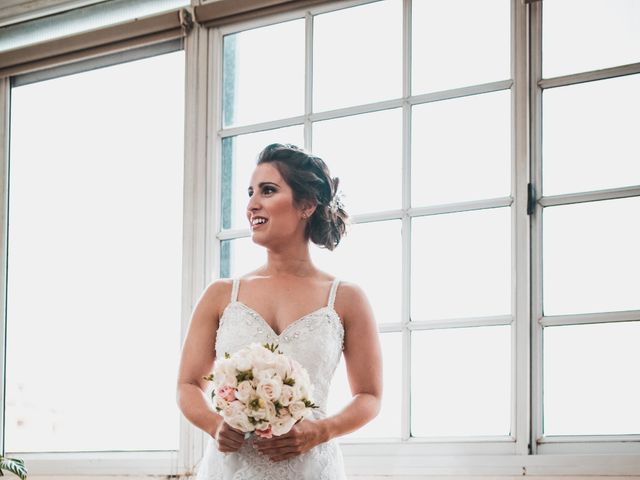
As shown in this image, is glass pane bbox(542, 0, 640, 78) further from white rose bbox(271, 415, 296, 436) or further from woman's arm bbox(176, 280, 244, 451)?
white rose bbox(271, 415, 296, 436)

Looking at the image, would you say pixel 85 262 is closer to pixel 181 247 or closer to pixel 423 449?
pixel 181 247

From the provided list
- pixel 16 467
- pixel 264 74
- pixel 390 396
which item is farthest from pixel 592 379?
pixel 16 467

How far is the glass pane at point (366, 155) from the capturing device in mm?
3564

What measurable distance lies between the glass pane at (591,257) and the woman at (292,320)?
0.59m

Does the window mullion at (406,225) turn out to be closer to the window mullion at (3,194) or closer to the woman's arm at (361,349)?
the woman's arm at (361,349)

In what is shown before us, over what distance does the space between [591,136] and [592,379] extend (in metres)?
0.71

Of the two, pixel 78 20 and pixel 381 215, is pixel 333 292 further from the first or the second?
pixel 78 20

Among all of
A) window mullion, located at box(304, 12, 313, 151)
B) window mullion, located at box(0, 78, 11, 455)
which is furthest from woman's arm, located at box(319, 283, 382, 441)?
window mullion, located at box(0, 78, 11, 455)

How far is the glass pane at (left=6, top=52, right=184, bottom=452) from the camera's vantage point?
399cm

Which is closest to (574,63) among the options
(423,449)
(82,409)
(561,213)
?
(561,213)

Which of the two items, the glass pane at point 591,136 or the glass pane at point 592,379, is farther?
the glass pane at point 591,136

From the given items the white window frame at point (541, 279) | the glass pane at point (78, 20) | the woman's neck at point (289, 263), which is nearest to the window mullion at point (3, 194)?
the glass pane at point (78, 20)

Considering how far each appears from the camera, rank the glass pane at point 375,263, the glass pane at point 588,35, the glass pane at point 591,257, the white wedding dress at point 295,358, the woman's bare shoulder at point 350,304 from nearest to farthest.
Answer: the white wedding dress at point 295,358 < the woman's bare shoulder at point 350,304 < the glass pane at point 591,257 < the glass pane at point 588,35 < the glass pane at point 375,263

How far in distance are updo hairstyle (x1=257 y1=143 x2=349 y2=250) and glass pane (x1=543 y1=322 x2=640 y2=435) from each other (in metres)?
0.69
